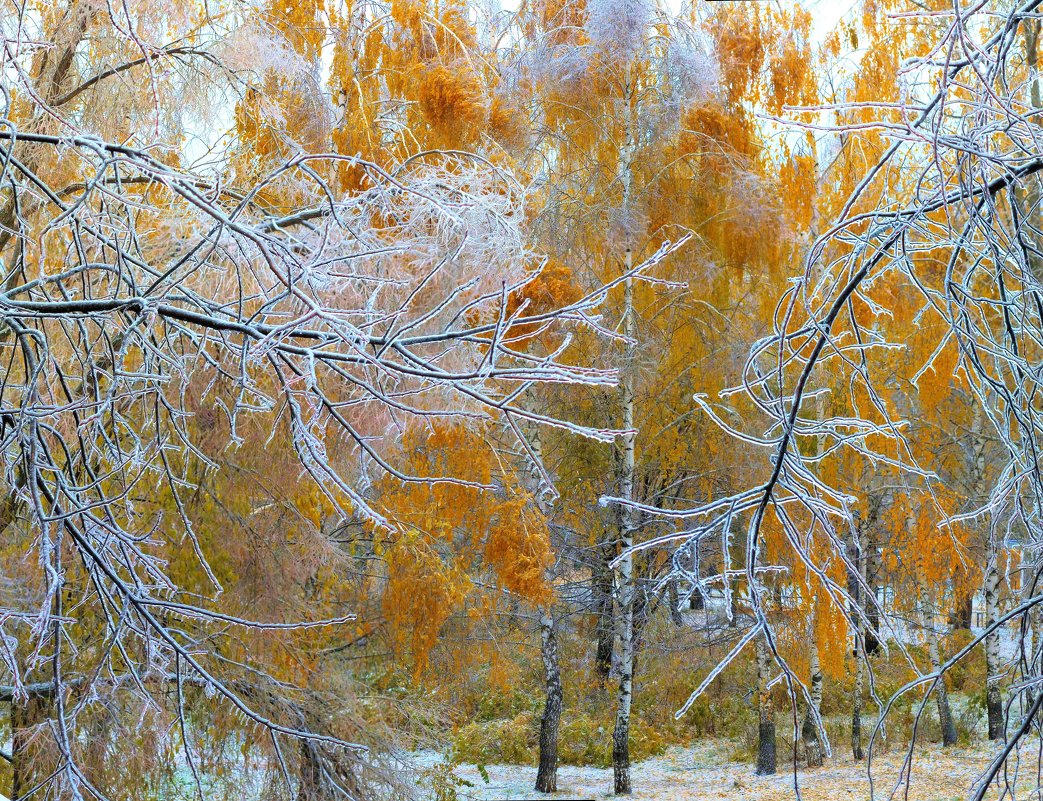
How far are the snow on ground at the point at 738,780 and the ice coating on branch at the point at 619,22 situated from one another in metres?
5.54

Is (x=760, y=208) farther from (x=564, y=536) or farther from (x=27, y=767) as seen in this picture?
(x=27, y=767)

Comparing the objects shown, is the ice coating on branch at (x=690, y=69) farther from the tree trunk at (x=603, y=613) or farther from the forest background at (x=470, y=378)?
the tree trunk at (x=603, y=613)

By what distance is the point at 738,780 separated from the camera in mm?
8820

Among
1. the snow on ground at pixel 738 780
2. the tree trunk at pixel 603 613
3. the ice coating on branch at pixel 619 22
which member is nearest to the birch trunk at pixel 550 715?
the snow on ground at pixel 738 780

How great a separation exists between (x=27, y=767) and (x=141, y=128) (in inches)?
109

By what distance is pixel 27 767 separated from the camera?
4352 millimetres

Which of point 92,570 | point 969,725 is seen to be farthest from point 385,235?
point 969,725

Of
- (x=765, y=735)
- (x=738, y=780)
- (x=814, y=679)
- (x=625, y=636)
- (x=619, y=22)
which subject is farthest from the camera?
(x=765, y=735)

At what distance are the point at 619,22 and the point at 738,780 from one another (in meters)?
6.21

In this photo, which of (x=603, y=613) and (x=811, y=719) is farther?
(x=603, y=613)

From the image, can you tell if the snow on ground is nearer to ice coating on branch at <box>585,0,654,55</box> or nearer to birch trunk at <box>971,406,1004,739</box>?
birch trunk at <box>971,406,1004,739</box>


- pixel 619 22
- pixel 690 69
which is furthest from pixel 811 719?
pixel 619 22

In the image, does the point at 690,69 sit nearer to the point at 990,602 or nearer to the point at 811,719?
the point at 990,602

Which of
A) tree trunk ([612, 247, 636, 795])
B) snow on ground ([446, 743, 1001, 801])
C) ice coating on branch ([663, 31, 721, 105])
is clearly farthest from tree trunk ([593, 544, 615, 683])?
ice coating on branch ([663, 31, 721, 105])
